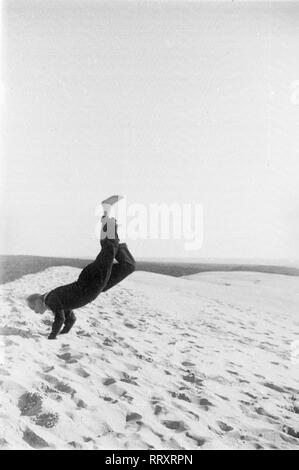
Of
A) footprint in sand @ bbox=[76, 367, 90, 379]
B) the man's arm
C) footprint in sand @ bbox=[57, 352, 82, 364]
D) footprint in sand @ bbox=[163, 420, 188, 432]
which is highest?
the man's arm

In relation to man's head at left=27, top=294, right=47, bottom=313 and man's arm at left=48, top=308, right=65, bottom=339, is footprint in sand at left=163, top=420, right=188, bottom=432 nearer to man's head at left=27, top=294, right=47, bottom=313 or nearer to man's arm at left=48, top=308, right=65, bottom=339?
man's arm at left=48, top=308, right=65, bottom=339

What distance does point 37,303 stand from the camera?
282 centimetres

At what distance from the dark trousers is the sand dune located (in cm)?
17

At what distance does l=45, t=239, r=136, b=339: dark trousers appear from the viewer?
2.77 metres

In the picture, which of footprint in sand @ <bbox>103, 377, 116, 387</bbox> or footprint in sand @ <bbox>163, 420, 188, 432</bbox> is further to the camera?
footprint in sand @ <bbox>103, 377, 116, 387</bbox>

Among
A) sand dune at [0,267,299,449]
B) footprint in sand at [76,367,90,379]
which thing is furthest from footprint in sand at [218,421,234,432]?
footprint in sand at [76,367,90,379]

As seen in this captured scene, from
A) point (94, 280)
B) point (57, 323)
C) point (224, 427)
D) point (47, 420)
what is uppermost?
point (94, 280)

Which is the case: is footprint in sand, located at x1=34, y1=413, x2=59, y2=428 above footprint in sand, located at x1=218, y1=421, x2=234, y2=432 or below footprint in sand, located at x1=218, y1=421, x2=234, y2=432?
above

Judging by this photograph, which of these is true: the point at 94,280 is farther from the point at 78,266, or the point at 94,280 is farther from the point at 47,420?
the point at 47,420

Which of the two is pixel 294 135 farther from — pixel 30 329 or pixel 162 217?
pixel 30 329

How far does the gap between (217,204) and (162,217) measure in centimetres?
45

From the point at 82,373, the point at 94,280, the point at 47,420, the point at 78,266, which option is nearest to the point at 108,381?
the point at 82,373

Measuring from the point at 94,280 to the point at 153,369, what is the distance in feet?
2.43

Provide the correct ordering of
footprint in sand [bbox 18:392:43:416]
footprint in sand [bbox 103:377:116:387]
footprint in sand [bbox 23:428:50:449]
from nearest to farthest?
1. footprint in sand [bbox 23:428:50:449]
2. footprint in sand [bbox 18:392:43:416]
3. footprint in sand [bbox 103:377:116:387]
